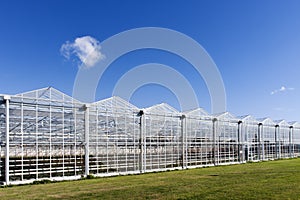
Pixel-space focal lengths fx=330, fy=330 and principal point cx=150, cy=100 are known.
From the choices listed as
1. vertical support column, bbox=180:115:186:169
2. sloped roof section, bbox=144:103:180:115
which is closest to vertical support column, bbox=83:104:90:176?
sloped roof section, bbox=144:103:180:115

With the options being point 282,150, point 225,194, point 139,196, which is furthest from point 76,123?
point 282,150

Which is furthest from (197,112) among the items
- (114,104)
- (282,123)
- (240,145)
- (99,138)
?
(282,123)

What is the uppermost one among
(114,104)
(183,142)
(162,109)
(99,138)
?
(114,104)

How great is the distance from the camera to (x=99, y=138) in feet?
80.2

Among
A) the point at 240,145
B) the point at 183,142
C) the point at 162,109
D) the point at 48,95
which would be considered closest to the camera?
the point at 48,95

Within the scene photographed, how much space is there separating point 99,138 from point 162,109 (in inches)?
306

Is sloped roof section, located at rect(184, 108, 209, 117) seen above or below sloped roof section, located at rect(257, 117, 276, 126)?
above

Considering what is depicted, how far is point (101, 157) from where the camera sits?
79.3 feet

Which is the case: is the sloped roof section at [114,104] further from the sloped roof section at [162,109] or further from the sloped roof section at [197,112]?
the sloped roof section at [197,112]

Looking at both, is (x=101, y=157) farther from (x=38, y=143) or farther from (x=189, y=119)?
(x=189, y=119)

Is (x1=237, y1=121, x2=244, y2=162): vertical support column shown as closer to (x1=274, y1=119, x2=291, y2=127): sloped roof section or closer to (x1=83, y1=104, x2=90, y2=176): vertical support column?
(x1=274, y1=119, x2=291, y2=127): sloped roof section

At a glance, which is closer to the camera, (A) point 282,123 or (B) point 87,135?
(B) point 87,135

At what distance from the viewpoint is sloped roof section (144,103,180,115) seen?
28.7 m

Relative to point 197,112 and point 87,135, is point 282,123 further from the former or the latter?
point 87,135
